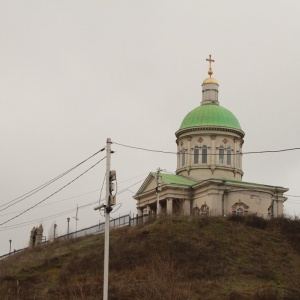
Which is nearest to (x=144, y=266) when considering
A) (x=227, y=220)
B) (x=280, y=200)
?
(x=227, y=220)

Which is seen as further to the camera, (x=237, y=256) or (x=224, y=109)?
(x=224, y=109)

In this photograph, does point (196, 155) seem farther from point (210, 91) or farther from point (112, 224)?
point (112, 224)

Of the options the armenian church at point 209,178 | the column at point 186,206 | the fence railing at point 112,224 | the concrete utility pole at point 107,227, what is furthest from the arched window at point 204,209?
the concrete utility pole at point 107,227

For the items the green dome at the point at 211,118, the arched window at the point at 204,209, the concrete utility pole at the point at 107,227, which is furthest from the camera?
the green dome at the point at 211,118

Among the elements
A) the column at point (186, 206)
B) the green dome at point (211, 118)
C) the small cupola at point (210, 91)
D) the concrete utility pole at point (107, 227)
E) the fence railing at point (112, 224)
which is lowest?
the concrete utility pole at point (107, 227)

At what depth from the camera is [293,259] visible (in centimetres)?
4466

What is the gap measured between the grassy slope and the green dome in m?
13.9

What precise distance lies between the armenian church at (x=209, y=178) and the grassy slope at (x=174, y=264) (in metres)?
7.38

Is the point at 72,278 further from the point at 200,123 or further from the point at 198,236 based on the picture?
the point at 200,123

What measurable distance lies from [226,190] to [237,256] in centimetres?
1474

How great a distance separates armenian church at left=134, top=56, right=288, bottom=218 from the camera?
191 ft

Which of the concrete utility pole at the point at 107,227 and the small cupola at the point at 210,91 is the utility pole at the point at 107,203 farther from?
the small cupola at the point at 210,91

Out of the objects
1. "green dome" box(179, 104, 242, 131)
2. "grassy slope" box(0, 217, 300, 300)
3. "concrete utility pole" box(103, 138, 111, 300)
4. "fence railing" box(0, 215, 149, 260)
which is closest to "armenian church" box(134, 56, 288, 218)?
"green dome" box(179, 104, 242, 131)

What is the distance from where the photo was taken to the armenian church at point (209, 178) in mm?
58250
